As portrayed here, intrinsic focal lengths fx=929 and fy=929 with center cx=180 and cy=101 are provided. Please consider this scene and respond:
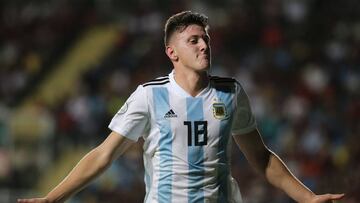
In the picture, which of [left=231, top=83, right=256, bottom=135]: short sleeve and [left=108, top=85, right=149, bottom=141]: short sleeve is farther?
[left=231, top=83, right=256, bottom=135]: short sleeve

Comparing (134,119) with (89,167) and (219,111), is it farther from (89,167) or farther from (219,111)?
(219,111)

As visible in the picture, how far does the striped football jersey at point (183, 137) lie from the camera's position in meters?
4.99

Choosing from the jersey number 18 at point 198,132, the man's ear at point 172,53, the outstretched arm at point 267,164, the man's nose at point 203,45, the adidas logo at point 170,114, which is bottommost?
the outstretched arm at point 267,164

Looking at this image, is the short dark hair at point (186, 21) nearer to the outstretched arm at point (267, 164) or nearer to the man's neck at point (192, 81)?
the man's neck at point (192, 81)

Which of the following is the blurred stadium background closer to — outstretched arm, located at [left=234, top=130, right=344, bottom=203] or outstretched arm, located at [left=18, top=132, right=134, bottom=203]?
outstretched arm, located at [left=234, top=130, right=344, bottom=203]

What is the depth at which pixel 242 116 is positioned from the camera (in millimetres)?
5215

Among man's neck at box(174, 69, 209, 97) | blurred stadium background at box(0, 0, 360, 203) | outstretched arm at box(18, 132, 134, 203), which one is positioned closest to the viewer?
outstretched arm at box(18, 132, 134, 203)

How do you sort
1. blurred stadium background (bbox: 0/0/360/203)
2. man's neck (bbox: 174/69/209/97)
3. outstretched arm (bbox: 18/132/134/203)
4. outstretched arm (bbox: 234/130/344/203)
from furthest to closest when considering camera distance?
blurred stadium background (bbox: 0/0/360/203) < outstretched arm (bbox: 234/130/344/203) < man's neck (bbox: 174/69/209/97) < outstretched arm (bbox: 18/132/134/203)

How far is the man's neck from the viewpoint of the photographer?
5.10 m

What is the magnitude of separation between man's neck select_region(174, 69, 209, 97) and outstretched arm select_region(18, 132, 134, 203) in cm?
43

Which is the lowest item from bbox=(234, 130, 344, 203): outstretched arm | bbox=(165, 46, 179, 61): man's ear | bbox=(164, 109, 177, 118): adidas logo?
bbox=(234, 130, 344, 203): outstretched arm

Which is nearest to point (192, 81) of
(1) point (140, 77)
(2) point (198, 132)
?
(2) point (198, 132)

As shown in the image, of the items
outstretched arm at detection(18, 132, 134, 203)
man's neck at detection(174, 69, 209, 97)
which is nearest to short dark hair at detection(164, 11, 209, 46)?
man's neck at detection(174, 69, 209, 97)

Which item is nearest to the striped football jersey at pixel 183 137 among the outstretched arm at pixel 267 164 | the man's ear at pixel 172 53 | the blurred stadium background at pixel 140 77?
the man's ear at pixel 172 53
